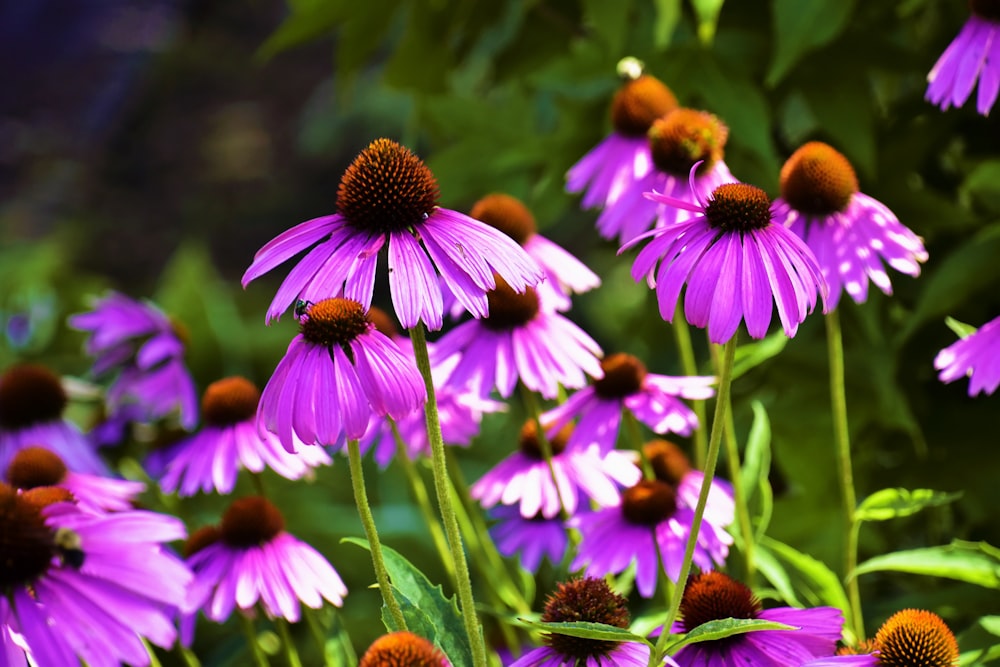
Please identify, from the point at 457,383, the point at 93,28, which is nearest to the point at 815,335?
the point at 457,383

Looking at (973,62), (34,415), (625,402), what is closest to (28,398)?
(34,415)

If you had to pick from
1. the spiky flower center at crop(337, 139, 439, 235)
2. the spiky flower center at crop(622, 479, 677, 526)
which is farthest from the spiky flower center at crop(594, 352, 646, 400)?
the spiky flower center at crop(337, 139, 439, 235)

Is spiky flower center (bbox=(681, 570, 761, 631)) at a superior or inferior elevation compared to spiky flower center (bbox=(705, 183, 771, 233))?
inferior

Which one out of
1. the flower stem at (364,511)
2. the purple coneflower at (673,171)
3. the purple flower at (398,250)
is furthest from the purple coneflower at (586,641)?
the purple coneflower at (673,171)

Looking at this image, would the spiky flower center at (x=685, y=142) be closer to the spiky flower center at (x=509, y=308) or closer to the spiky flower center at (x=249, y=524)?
the spiky flower center at (x=509, y=308)

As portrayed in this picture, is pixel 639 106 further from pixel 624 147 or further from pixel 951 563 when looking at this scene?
pixel 951 563

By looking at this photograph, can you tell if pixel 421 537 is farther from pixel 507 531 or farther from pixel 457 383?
pixel 457 383

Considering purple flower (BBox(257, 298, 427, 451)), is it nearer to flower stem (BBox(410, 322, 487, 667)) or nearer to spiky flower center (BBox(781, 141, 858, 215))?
flower stem (BBox(410, 322, 487, 667))
